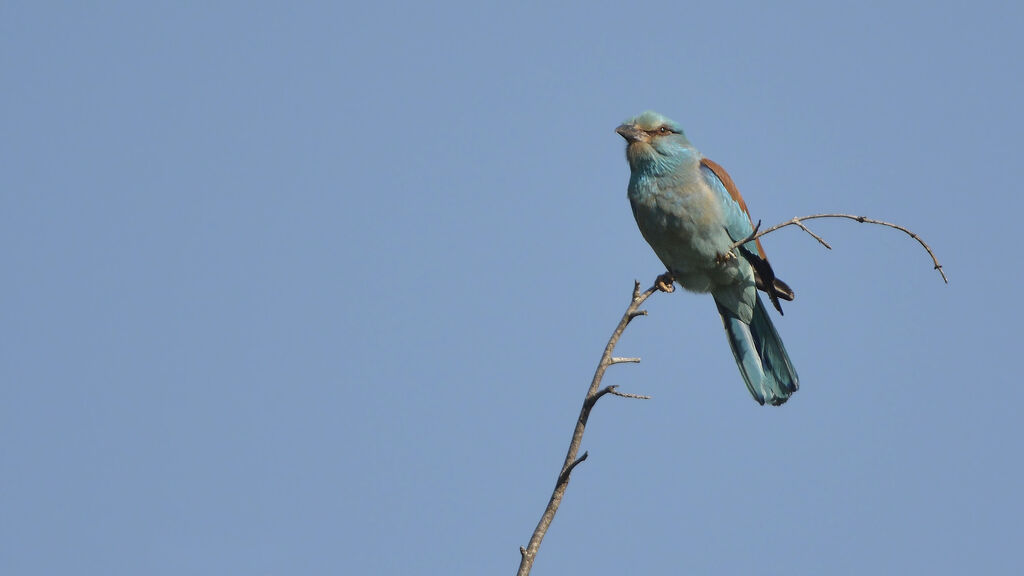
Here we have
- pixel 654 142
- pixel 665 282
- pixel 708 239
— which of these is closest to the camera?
pixel 708 239

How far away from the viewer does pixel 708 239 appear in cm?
700

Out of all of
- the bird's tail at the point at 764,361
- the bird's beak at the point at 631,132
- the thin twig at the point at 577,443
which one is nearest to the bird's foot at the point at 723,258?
the bird's tail at the point at 764,361

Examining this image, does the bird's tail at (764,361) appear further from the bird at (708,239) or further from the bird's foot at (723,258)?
the bird's foot at (723,258)

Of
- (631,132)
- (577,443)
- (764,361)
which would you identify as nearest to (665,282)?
(764,361)

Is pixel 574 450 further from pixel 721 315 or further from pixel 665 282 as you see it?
pixel 721 315

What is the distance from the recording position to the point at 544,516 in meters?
3.38

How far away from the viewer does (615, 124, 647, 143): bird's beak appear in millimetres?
7324

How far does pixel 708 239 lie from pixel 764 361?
39.6 inches

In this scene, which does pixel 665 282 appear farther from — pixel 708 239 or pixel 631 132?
pixel 631 132

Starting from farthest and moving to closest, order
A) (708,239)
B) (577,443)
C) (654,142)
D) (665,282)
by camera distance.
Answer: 1. (654,142)
2. (665,282)
3. (708,239)
4. (577,443)

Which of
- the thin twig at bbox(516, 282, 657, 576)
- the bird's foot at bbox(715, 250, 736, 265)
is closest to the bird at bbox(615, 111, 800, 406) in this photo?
the bird's foot at bbox(715, 250, 736, 265)

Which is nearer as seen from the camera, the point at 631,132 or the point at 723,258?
the point at 723,258

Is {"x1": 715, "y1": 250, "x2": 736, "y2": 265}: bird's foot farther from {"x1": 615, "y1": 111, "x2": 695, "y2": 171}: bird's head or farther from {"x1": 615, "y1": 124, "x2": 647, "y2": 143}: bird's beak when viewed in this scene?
{"x1": 615, "y1": 124, "x2": 647, "y2": 143}: bird's beak

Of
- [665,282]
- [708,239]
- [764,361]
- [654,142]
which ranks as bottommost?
[764,361]
